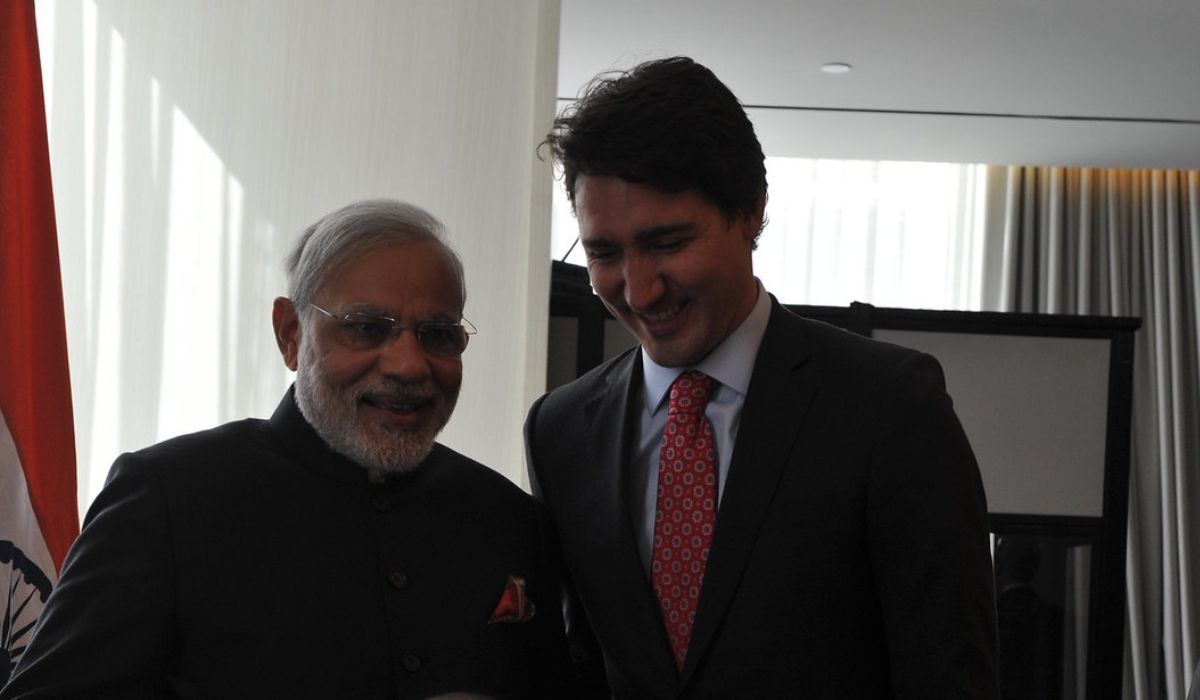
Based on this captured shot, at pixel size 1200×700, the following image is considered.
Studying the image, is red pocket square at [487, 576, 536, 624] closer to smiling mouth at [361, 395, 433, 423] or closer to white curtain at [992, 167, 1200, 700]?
smiling mouth at [361, 395, 433, 423]

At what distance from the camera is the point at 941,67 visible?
5.53 metres

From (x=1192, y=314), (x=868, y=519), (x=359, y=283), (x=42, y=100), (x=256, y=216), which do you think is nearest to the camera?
(x=868, y=519)

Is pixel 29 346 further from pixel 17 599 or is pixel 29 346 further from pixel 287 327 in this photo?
pixel 287 327

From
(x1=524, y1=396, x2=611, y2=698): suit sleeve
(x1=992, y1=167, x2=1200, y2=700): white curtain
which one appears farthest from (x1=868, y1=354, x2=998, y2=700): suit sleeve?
(x1=992, y1=167, x2=1200, y2=700): white curtain

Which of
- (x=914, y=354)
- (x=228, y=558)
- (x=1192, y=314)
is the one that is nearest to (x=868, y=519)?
(x=914, y=354)

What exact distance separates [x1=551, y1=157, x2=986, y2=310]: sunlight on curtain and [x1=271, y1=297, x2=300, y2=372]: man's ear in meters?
5.90

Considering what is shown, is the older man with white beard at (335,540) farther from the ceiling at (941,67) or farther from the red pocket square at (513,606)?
the ceiling at (941,67)

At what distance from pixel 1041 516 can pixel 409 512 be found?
2230 millimetres

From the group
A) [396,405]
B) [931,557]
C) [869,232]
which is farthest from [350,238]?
[869,232]

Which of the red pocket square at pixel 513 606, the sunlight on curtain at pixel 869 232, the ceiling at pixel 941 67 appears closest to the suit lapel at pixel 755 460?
the red pocket square at pixel 513 606

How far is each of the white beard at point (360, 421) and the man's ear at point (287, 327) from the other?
1.5 inches

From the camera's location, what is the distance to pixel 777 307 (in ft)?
5.90

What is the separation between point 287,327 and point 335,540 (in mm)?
312

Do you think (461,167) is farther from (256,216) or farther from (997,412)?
(997,412)
